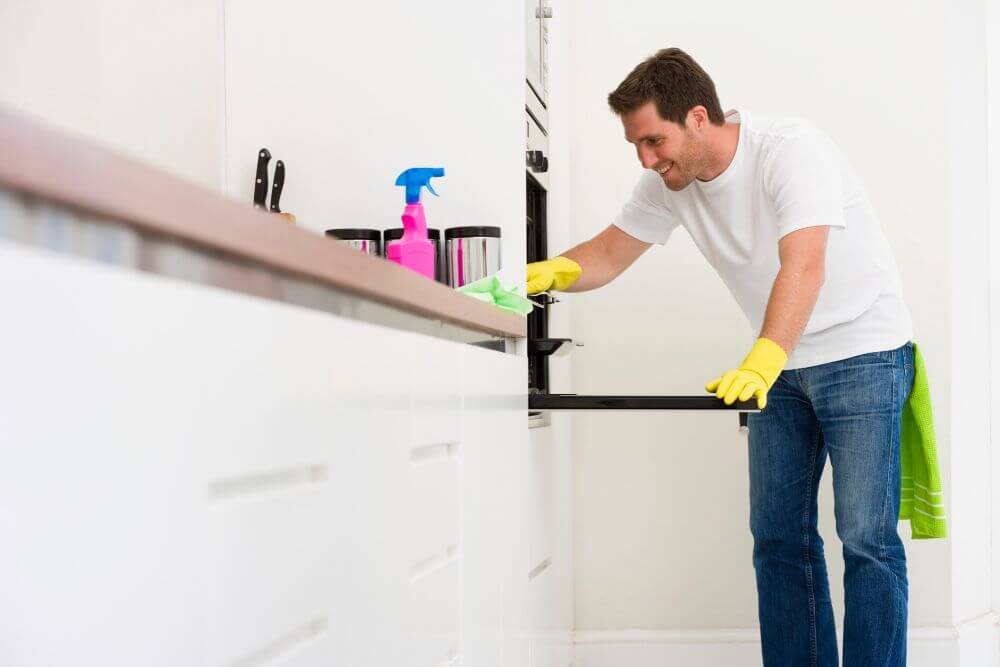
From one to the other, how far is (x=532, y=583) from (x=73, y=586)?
1.67 m

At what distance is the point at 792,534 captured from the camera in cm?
238

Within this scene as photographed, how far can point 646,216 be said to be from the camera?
254cm

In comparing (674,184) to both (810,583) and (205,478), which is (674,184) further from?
(205,478)

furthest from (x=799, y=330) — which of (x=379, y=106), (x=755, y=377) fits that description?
(x=379, y=106)

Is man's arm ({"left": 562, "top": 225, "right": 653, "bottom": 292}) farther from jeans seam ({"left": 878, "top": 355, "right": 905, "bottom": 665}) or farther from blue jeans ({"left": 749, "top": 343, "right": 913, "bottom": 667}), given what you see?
jeans seam ({"left": 878, "top": 355, "right": 905, "bottom": 665})

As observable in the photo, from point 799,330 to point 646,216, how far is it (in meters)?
0.59

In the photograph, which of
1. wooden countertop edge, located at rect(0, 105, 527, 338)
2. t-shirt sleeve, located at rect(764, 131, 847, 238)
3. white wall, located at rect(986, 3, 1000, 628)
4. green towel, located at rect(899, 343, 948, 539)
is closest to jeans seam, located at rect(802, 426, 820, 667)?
green towel, located at rect(899, 343, 948, 539)

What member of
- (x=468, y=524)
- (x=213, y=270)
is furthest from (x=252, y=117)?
(x=213, y=270)

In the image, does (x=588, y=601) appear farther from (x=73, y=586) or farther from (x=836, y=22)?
(x=73, y=586)

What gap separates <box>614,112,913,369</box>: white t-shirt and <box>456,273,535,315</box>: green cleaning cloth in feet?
1.91

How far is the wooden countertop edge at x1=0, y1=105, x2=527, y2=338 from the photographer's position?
1.68 feet

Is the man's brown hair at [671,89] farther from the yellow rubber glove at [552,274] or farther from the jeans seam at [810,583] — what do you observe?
the jeans seam at [810,583]

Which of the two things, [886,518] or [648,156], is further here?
[648,156]

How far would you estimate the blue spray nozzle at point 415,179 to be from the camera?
1.80m
